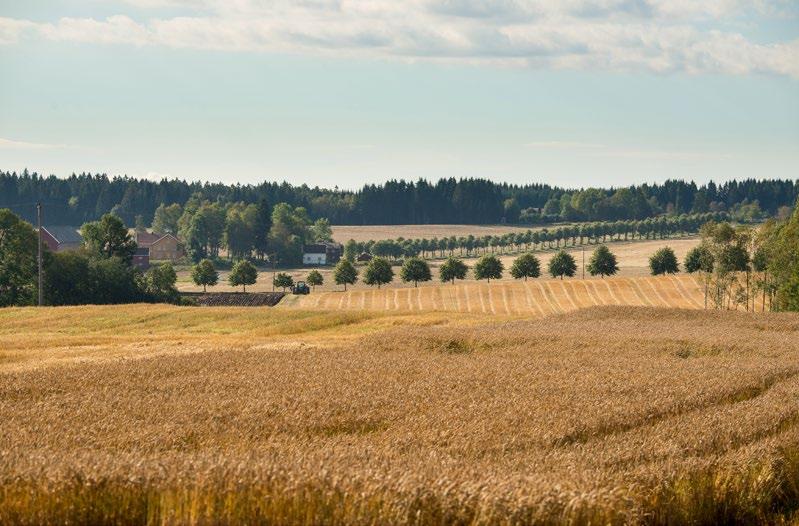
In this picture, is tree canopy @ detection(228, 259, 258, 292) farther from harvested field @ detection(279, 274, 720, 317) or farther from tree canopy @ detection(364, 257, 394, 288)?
harvested field @ detection(279, 274, 720, 317)

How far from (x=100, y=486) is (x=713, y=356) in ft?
112

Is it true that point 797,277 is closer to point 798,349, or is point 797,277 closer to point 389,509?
point 798,349

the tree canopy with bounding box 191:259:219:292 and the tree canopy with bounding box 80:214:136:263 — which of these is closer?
the tree canopy with bounding box 80:214:136:263

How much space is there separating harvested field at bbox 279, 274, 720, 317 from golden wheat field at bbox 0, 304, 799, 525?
225ft

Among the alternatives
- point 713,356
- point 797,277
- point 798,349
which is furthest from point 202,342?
point 797,277

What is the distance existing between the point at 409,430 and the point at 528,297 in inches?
4074

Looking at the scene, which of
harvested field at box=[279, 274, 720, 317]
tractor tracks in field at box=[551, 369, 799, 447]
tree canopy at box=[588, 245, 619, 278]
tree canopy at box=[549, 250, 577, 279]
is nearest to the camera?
tractor tracks in field at box=[551, 369, 799, 447]

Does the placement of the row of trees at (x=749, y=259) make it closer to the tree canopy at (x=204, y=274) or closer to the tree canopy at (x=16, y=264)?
the tree canopy at (x=16, y=264)

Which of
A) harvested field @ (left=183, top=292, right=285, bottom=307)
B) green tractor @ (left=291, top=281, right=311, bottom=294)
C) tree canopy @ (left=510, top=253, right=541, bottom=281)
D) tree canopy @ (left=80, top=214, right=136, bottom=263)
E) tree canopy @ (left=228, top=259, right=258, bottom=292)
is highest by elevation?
tree canopy @ (left=80, top=214, right=136, bottom=263)

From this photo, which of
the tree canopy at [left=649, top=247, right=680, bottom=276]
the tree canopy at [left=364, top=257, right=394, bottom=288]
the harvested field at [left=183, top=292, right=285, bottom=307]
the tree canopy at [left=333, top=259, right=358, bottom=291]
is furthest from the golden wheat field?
the tree canopy at [left=649, top=247, right=680, bottom=276]

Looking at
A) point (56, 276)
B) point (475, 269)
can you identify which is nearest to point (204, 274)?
point (475, 269)

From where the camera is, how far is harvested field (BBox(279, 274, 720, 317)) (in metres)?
122

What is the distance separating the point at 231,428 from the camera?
1018 inches

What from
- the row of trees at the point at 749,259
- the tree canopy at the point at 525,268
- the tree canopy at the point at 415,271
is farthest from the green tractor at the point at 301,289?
the row of trees at the point at 749,259
